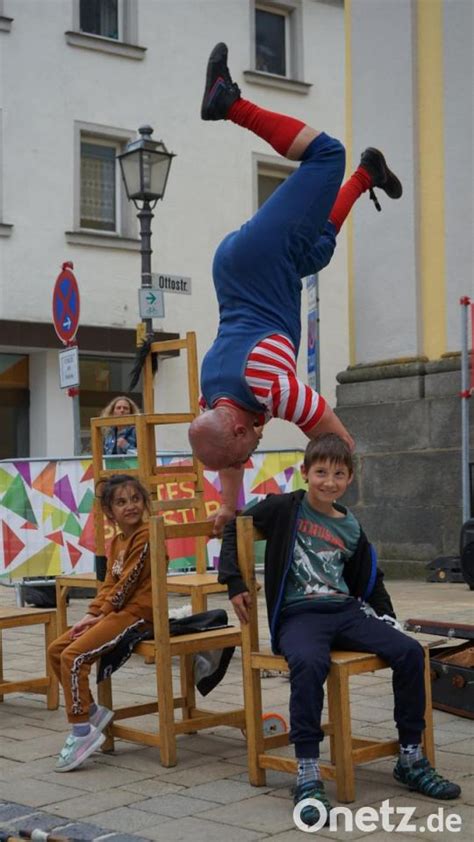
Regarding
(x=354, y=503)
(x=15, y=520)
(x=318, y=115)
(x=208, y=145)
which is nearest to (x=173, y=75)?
(x=208, y=145)

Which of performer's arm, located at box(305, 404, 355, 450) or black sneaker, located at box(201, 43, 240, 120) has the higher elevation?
black sneaker, located at box(201, 43, 240, 120)

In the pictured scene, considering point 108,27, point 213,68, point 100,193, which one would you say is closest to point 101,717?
point 213,68

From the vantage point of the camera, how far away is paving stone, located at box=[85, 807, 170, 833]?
4.12 metres

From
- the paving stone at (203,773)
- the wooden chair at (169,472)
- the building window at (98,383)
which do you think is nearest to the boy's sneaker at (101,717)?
the paving stone at (203,773)

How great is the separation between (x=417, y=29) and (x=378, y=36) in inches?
18.6

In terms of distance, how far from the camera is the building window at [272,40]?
66.9 ft

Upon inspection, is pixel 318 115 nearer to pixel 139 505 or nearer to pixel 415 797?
pixel 139 505

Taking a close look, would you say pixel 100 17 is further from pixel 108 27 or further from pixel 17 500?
pixel 17 500

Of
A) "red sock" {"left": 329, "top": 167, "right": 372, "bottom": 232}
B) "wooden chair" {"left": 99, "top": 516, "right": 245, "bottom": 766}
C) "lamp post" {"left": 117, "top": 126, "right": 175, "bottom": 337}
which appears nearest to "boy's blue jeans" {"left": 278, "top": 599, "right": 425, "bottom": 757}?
"wooden chair" {"left": 99, "top": 516, "right": 245, "bottom": 766}

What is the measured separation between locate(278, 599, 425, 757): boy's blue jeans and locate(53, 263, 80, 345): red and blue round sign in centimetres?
748

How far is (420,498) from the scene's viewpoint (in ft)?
39.3

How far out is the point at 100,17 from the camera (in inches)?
735

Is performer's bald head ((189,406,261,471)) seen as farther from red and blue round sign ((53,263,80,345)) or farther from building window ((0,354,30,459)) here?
building window ((0,354,30,459))

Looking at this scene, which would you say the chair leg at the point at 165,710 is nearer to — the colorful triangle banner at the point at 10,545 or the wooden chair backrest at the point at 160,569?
the wooden chair backrest at the point at 160,569
